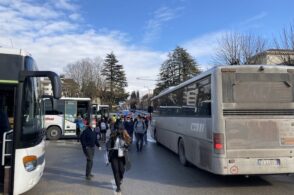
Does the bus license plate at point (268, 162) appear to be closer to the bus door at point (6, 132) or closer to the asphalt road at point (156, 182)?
the asphalt road at point (156, 182)

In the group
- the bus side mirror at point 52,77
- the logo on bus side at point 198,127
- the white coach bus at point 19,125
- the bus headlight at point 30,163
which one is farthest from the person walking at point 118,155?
the bus side mirror at point 52,77

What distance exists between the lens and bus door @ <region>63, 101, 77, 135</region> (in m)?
21.8

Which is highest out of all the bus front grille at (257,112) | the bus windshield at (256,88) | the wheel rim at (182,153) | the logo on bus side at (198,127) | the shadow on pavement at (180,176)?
the bus windshield at (256,88)

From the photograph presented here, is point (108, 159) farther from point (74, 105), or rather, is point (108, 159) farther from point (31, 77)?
point (74, 105)

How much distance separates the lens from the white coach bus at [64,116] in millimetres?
21500

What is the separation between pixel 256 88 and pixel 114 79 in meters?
72.5

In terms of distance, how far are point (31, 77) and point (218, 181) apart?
5.54 meters

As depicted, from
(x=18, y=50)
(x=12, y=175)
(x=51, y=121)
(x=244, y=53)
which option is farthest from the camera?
(x=244, y=53)

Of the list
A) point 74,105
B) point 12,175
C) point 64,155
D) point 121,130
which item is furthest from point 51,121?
point 12,175

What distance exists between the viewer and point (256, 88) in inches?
312

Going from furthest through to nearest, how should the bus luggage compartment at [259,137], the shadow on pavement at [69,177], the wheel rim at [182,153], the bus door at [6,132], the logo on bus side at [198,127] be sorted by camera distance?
the wheel rim at [182,153]
the logo on bus side at [198,127]
the shadow on pavement at [69,177]
the bus luggage compartment at [259,137]
the bus door at [6,132]

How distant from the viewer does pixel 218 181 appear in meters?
8.73

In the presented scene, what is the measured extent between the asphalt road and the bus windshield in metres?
2.18

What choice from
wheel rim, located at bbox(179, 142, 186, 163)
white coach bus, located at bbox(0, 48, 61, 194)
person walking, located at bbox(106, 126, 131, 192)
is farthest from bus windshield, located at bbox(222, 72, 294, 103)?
white coach bus, located at bbox(0, 48, 61, 194)
